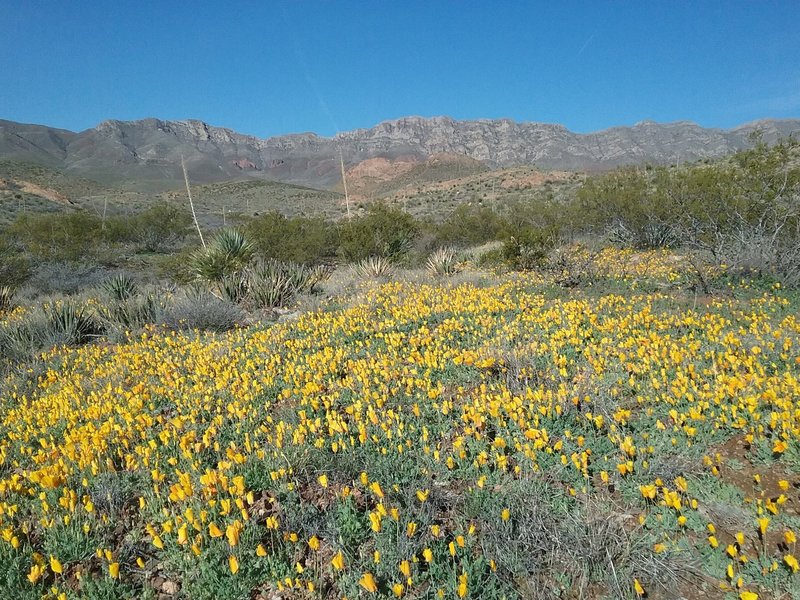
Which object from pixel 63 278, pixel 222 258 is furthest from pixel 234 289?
pixel 63 278

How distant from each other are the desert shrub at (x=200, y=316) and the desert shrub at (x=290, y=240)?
7.59m

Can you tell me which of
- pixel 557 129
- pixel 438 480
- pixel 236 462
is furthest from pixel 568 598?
pixel 557 129

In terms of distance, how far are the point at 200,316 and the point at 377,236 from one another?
7803 mm

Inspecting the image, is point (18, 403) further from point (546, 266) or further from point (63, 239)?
point (63, 239)

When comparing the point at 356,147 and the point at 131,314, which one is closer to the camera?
the point at 131,314

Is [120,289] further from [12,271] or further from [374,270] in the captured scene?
[12,271]

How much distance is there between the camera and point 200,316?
7.85 m

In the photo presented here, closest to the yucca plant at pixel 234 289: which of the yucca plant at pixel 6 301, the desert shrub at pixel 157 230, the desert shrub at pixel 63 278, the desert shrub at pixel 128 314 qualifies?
the desert shrub at pixel 128 314

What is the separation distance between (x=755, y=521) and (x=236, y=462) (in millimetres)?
3141

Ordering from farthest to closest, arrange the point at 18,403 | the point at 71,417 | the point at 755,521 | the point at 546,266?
the point at 546,266 < the point at 18,403 < the point at 71,417 < the point at 755,521

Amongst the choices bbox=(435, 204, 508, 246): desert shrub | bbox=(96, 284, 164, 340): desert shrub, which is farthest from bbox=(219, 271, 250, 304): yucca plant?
bbox=(435, 204, 508, 246): desert shrub

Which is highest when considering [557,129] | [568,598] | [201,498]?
[557,129]

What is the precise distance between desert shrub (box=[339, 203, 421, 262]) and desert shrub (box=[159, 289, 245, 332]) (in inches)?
262

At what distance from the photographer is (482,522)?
2.68 meters
